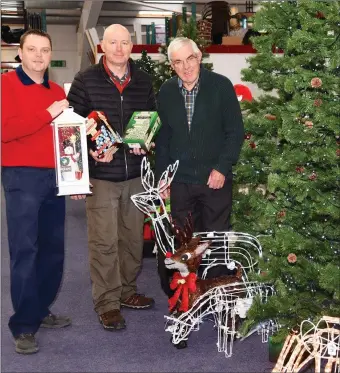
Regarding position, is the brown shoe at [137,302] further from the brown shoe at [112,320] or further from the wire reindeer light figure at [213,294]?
the wire reindeer light figure at [213,294]

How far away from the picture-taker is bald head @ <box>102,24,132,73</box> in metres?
3.85

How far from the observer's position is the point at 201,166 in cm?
386

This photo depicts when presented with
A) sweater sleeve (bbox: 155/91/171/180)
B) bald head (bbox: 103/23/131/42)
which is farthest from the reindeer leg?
bald head (bbox: 103/23/131/42)

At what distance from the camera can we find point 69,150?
11.7ft

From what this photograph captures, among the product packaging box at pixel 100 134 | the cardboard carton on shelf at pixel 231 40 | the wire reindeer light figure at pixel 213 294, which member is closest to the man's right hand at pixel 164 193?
the wire reindeer light figure at pixel 213 294

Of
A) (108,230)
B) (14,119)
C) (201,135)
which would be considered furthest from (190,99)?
(14,119)

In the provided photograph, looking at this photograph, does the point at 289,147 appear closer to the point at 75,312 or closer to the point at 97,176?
the point at 97,176

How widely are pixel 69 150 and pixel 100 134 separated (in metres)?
0.24

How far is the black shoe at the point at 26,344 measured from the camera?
3.62m

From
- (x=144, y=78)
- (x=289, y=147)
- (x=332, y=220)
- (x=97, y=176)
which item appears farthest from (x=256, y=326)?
(x=144, y=78)

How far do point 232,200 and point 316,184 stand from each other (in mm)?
900

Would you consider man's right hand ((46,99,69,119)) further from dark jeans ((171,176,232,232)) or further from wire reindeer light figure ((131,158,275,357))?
dark jeans ((171,176,232,232))

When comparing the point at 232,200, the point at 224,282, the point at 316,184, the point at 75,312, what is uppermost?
the point at 316,184

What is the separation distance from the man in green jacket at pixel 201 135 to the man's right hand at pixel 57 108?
0.65 metres
